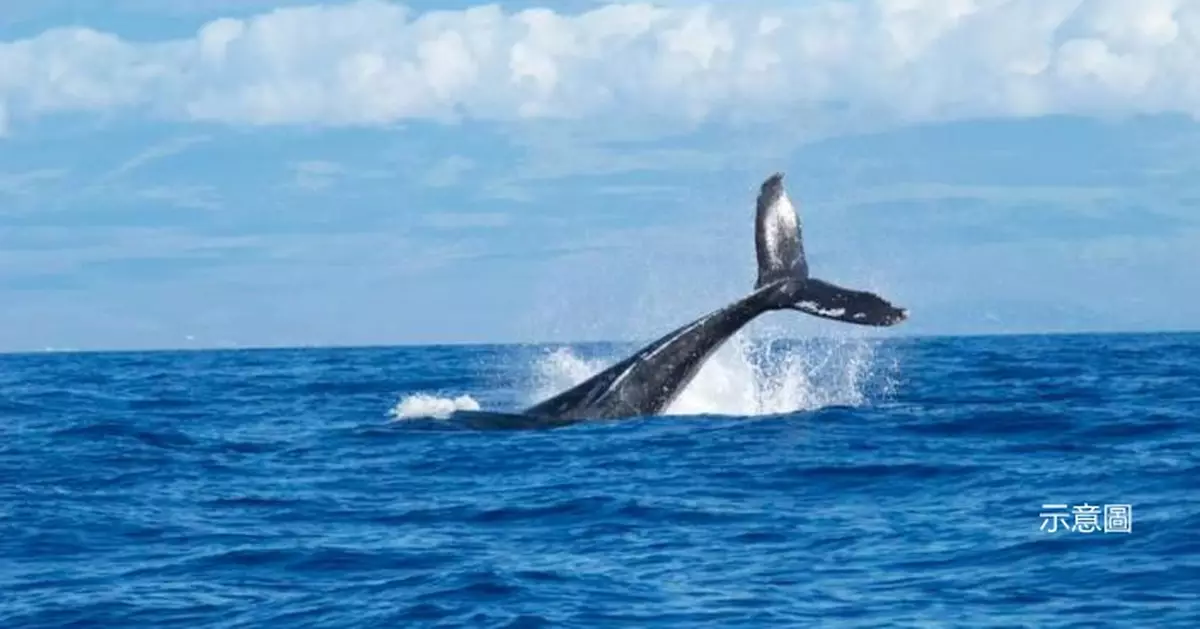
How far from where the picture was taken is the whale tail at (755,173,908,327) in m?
20.8

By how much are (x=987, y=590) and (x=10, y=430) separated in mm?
18815

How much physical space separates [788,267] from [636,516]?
7758 millimetres

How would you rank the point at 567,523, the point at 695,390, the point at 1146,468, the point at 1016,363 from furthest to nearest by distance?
the point at 1016,363, the point at 695,390, the point at 1146,468, the point at 567,523

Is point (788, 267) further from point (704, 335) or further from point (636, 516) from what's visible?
point (636, 516)

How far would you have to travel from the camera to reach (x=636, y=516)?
48.5 feet

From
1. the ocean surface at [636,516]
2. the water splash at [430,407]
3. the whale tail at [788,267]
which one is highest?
the whale tail at [788,267]

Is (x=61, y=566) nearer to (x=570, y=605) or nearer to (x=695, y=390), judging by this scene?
(x=570, y=605)

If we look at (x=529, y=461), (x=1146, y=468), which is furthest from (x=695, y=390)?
(x=1146, y=468)

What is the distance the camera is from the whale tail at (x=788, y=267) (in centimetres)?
2080

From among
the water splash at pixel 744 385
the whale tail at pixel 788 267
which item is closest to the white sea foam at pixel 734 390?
the water splash at pixel 744 385

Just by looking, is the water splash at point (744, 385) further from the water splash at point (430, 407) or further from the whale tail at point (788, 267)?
the whale tail at point (788, 267)

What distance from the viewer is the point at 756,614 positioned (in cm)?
1096

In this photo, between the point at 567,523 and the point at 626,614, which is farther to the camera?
the point at 567,523

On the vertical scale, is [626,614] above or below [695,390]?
below
